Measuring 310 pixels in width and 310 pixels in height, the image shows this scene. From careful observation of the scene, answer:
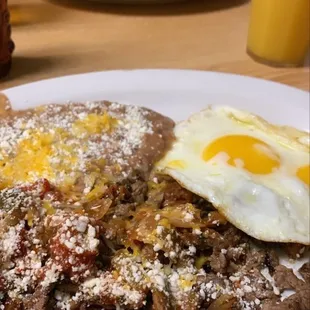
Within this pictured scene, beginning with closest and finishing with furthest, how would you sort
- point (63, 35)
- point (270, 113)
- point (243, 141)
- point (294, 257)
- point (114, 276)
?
point (114, 276)
point (294, 257)
point (243, 141)
point (270, 113)
point (63, 35)

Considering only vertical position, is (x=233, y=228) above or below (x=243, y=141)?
below

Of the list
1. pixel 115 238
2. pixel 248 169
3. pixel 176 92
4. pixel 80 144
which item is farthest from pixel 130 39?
pixel 115 238

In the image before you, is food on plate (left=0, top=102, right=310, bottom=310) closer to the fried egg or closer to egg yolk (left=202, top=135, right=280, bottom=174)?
the fried egg

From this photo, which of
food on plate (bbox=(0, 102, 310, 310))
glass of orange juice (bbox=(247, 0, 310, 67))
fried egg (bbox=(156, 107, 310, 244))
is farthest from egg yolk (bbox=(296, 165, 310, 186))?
glass of orange juice (bbox=(247, 0, 310, 67))

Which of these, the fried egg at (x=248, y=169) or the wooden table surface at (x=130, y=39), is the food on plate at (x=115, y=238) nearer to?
the fried egg at (x=248, y=169)

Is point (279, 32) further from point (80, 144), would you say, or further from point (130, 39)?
point (80, 144)

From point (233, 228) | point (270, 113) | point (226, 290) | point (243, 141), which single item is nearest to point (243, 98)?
point (270, 113)

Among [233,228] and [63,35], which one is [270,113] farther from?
[63,35]
